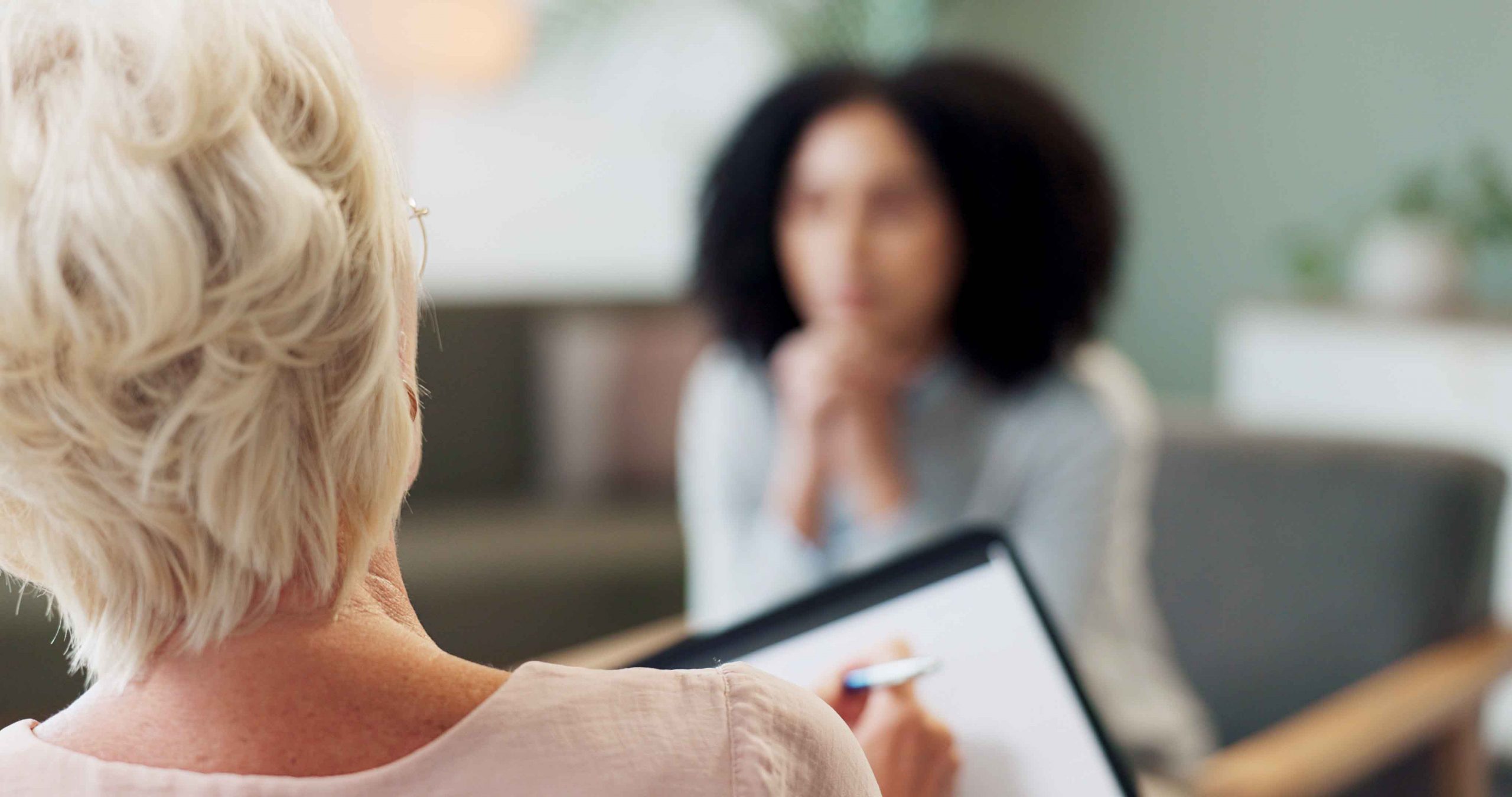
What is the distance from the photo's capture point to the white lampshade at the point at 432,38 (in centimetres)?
331

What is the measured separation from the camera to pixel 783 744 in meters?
0.42

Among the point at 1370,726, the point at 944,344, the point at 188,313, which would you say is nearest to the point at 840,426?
the point at 944,344

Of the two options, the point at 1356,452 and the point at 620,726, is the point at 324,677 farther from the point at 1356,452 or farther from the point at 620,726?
the point at 1356,452

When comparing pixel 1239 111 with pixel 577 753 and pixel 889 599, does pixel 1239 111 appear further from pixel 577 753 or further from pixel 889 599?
pixel 577 753

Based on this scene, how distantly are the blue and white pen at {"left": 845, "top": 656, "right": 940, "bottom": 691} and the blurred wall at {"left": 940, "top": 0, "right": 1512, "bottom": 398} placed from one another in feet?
9.71

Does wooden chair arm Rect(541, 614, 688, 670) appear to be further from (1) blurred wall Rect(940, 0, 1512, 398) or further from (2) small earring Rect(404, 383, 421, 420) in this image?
(1) blurred wall Rect(940, 0, 1512, 398)

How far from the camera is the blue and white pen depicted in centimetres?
62

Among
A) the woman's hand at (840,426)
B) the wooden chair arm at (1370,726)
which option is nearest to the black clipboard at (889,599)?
the wooden chair arm at (1370,726)

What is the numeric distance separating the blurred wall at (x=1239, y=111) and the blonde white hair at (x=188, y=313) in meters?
3.20

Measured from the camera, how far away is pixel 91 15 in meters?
0.40

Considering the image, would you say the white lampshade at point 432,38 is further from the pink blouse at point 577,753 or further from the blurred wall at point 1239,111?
the pink blouse at point 577,753

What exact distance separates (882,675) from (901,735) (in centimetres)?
3

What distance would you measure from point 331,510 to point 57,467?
81 mm

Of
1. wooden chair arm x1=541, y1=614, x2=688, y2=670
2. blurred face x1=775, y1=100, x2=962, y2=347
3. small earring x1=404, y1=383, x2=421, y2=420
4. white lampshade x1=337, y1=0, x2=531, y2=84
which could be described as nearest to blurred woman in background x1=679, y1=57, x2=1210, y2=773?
blurred face x1=775, y1=100, x2=962, y2=347
